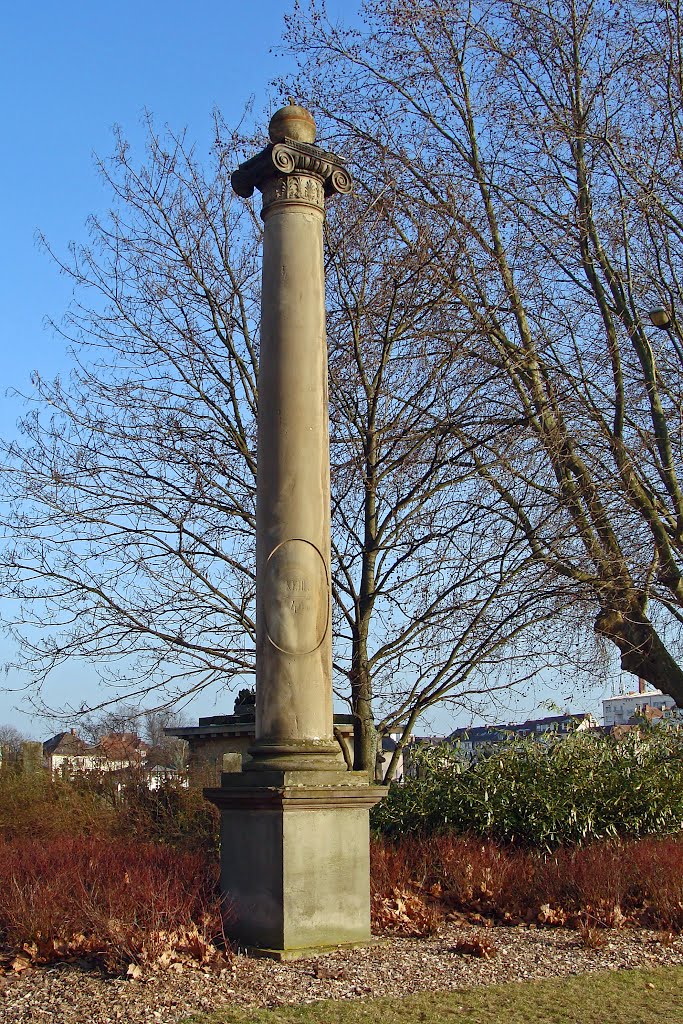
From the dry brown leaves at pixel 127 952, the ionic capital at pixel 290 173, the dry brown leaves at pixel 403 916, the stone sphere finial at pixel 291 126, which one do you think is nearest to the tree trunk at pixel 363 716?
the dry brown leaves at pixel 403 916

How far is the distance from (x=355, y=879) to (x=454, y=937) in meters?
1.01

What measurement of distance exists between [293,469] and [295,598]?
0.96 meters

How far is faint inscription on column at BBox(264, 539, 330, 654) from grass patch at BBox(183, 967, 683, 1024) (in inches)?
99.7

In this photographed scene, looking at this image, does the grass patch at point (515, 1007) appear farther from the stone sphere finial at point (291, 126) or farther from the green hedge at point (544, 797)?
the stone sphere finial at point (291, 126)

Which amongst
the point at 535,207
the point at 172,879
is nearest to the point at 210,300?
the point at 535,207

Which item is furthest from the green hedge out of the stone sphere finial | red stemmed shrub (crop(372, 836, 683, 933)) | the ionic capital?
the stone sphere finial

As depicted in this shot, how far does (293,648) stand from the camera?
746cm

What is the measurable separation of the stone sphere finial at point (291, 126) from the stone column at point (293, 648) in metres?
0.01

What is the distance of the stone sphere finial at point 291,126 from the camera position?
8625 millimetres

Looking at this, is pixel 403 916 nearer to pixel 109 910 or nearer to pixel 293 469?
pixel 109 910

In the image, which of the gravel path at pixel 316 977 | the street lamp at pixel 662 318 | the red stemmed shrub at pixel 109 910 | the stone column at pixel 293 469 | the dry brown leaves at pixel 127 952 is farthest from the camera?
the street lamp at pixel 662 318

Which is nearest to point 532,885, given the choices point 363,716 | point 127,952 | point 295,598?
point 363,716

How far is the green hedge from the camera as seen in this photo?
34.7 ft

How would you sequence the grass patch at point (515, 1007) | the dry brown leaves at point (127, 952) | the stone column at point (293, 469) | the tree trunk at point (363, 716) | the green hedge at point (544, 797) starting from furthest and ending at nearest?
the tree trunk at point (363, 716), the green hedge at point (544, 797), the stone column at point (293, 469), the dry brown leaves at point (127, 952), the grass patch at point (515, 1007)
